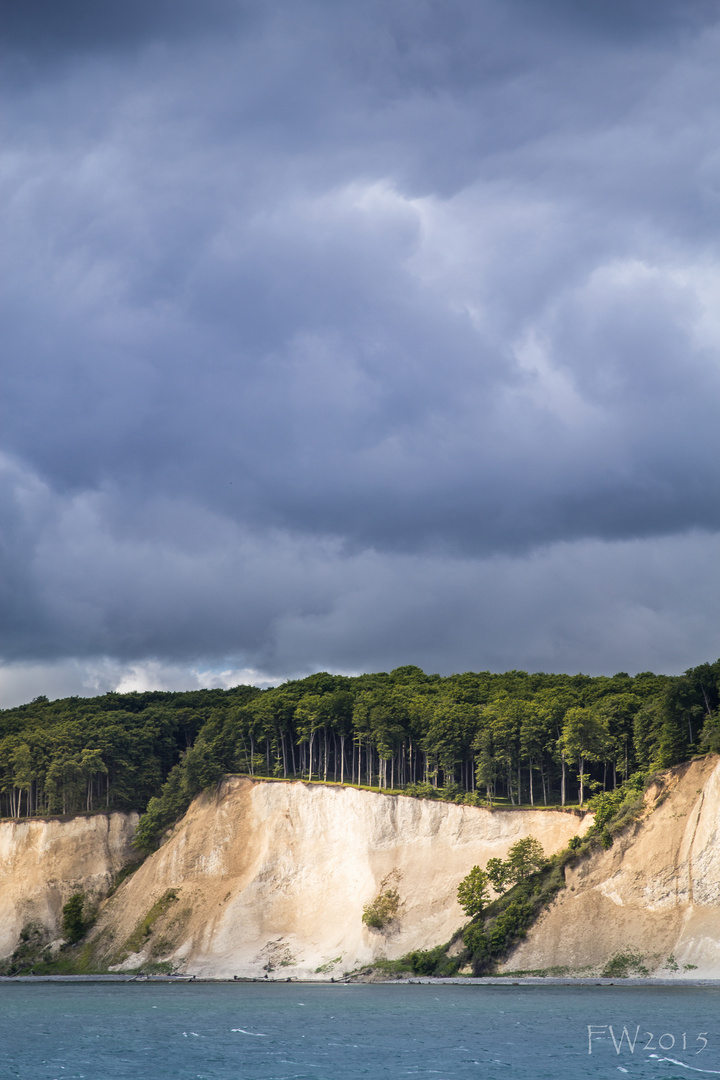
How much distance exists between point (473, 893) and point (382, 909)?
34.7 feet

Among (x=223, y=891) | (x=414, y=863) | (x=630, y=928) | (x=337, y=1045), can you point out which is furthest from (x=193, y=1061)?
(x=223, y=891)

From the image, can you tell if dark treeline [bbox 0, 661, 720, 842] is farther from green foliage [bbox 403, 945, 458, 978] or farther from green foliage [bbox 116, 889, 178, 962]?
green foliage [bbox 403, 945, 458, 978]

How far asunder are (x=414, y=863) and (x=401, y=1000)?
88.4 ft

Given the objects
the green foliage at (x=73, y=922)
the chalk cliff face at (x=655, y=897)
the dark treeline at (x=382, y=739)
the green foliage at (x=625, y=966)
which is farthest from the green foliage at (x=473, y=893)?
the green foliage at (x=73, y=922)

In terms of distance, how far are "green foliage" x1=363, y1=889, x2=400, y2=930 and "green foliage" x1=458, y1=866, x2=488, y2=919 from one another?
7767 millimetres

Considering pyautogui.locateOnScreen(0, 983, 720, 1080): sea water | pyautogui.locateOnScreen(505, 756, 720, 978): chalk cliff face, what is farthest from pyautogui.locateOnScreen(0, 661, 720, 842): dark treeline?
pyautogui.locateOnScreen(0, 983, 720, 1080): sea water

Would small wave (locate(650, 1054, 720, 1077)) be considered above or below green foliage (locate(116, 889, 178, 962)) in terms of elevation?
above

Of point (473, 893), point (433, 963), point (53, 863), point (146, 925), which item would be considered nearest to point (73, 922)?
point (53, 863)

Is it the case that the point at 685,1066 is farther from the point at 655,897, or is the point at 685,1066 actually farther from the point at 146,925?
the point at 146,925

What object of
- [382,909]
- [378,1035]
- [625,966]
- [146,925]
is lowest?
[146,925]

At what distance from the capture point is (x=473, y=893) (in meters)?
87.1

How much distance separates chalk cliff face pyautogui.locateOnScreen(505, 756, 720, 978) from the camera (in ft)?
246

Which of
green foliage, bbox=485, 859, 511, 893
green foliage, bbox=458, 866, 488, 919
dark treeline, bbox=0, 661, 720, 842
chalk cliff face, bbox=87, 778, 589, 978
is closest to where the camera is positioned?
green foliage, bbox=458, 866, 488, 919

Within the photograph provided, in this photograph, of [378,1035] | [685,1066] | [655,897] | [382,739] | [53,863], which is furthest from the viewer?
[53,863]
